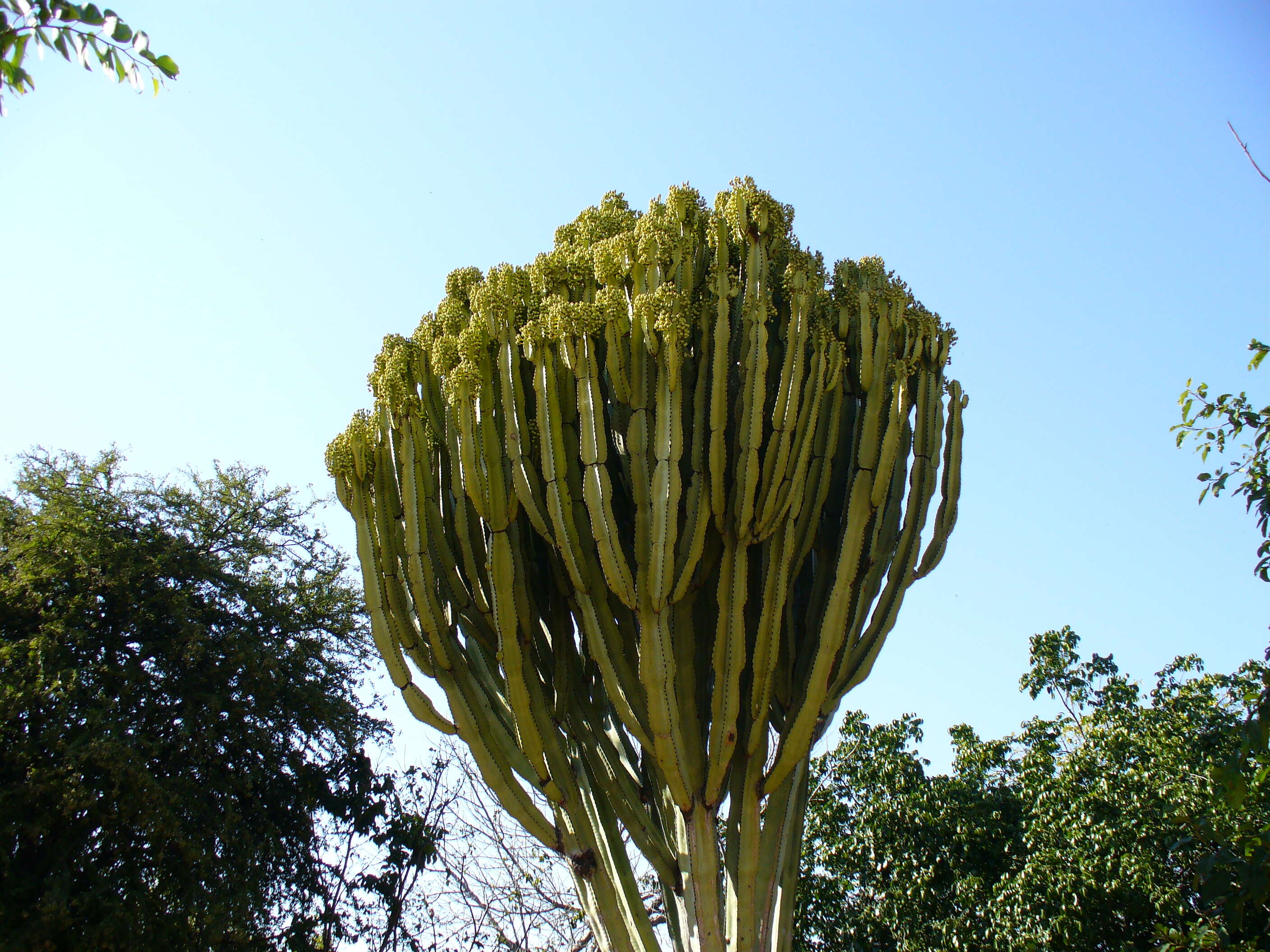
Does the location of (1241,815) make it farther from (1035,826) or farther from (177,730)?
(177,730)

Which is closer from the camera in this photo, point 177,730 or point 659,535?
point 659,535

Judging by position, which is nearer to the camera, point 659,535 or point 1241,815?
point 659,535

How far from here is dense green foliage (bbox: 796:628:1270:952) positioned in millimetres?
6961

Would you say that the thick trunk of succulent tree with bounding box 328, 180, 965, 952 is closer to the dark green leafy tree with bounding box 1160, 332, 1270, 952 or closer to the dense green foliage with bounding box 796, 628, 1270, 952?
the dark green leafy tree with bounding box 1160, 332, 1270, 952

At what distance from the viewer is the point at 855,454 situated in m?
4.65

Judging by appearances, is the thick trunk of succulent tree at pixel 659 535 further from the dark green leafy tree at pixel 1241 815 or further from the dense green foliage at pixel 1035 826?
the dense green foliage at pixel 1035 826

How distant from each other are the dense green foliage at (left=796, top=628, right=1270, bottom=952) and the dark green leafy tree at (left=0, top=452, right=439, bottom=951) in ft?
12.2

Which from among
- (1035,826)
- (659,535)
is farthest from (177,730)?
(1035,826)

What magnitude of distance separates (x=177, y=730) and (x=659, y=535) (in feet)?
14.2

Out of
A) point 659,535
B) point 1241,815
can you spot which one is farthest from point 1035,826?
point 659,535

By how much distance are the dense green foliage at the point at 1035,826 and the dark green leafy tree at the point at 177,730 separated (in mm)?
3707

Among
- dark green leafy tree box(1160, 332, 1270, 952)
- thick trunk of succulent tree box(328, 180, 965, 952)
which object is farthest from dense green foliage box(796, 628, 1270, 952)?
thick trunk of succulent tree box(328, 180, 965, 952)

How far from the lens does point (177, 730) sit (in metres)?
6.60

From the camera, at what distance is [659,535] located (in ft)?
13.3
